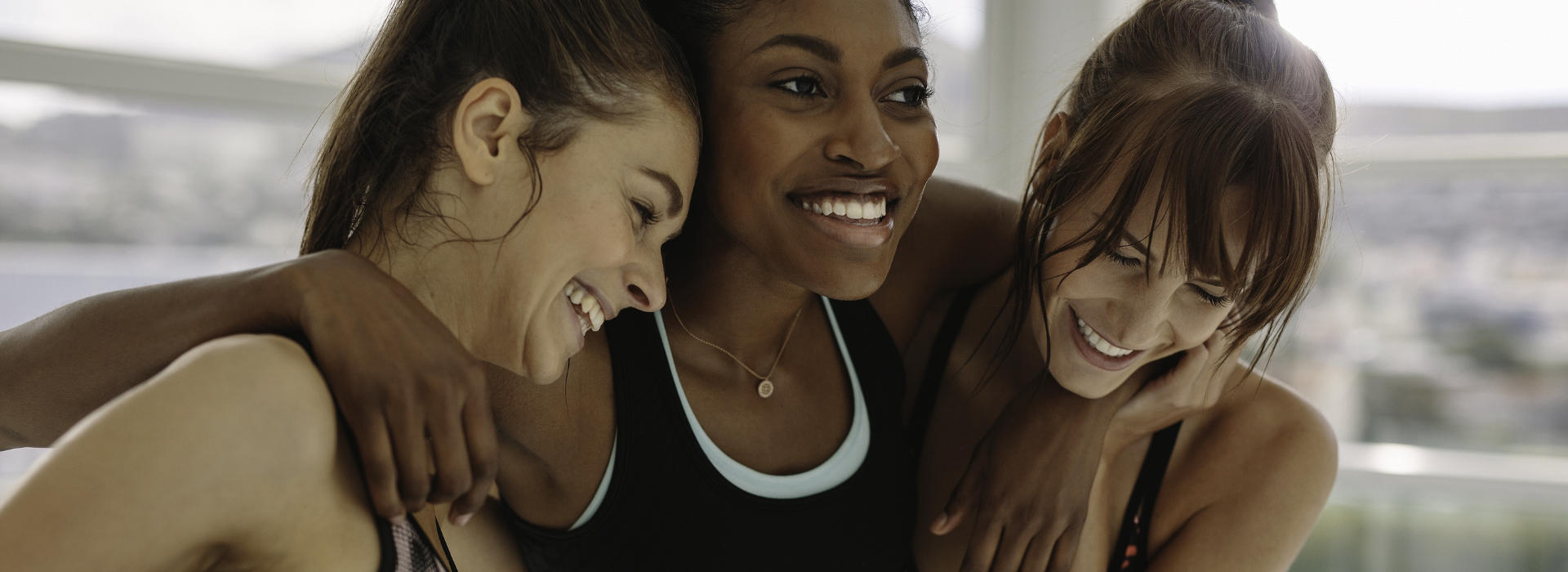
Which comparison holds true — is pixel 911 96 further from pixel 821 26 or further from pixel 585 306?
pixel 585 306

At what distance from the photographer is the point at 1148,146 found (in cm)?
106

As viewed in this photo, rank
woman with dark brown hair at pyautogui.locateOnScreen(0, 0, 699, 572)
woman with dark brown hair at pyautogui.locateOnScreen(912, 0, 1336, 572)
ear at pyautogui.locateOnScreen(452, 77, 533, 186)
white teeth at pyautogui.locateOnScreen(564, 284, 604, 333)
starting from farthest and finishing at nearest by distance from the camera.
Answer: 1. woman with dark brown hair at pyautogui.locateOnScreen(912, 0, 1336, 572)
2. white teeth at pyautogui.locateOnScreen(564, 284, 604, 333)
3. ear at pyautogui.locateOnScreen(452, 77, 533, 186)
4. woman with dark brown hair at pyautogui.locateOnScreen(0, 0, 699, 572)

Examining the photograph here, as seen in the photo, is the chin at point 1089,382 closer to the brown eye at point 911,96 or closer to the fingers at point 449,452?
the brown eye at point 911,96

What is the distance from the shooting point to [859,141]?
40.3 inches

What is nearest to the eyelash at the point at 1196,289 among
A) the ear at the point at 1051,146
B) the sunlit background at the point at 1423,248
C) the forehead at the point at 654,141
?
the ear at the point at 1051,146

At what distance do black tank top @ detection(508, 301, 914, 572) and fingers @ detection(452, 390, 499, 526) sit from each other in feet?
0.99

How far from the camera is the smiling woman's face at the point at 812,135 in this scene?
1.03m

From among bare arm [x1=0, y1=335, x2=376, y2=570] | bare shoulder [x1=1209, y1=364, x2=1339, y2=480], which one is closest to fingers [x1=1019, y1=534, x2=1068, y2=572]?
bare shoulder [x1=1209, y1=364, x2=1339, y2=480]

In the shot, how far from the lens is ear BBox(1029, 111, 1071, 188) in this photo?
Result: 46.9 inches

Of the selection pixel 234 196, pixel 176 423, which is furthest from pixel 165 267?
pixel 176 423

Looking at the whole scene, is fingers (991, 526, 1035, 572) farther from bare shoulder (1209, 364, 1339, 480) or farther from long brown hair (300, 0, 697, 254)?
long brown hair (300, 0, 697, 254)

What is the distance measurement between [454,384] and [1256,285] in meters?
0.80

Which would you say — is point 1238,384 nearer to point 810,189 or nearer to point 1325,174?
point 1325,174

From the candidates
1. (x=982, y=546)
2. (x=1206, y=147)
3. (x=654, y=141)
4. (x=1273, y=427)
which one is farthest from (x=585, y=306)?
(x=1273, y=427)
